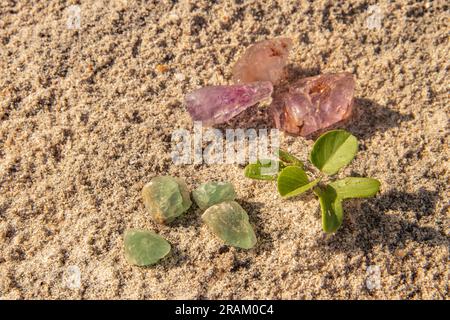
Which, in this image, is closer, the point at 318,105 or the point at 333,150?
the point at 333,150

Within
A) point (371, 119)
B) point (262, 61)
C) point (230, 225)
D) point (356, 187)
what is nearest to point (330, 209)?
point (356, 187)

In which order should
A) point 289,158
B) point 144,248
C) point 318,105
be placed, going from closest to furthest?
point 144,248 < point 289,158 < point 318,105

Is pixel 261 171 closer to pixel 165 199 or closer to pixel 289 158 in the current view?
pixel 289 158

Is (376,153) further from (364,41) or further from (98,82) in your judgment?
(98,82)

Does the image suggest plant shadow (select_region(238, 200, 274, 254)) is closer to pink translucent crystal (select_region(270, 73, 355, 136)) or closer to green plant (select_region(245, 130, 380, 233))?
green plant (select_region(245, 130, 380, 233))

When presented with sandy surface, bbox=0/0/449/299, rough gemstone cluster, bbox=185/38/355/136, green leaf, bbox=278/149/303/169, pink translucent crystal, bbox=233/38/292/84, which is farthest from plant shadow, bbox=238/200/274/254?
pink translucent crystal, bbox=233/38/292/84

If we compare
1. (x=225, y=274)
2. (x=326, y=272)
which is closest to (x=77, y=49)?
(x=225, y=274)
